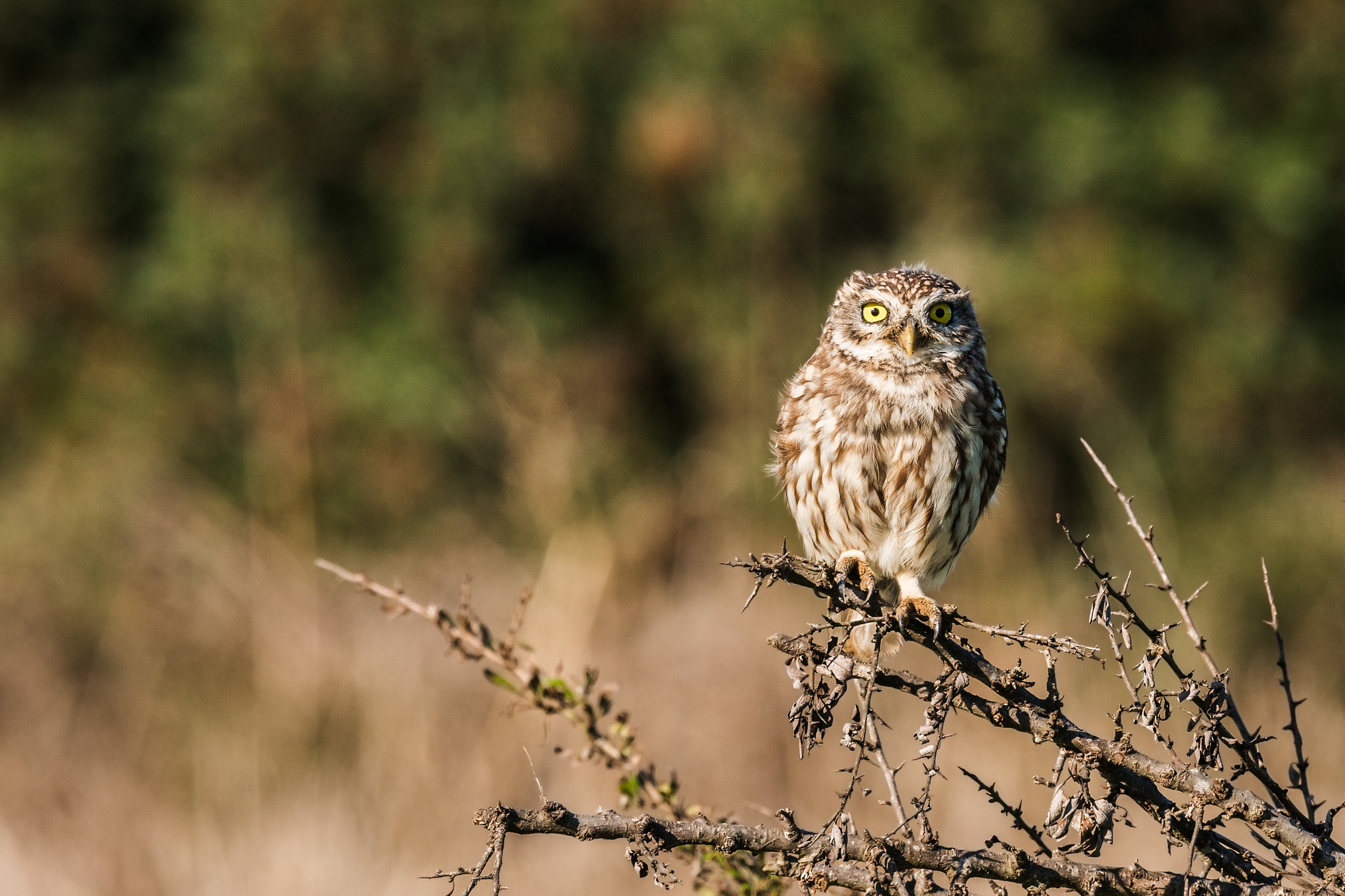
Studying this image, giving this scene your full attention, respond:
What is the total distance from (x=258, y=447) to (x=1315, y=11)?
9.55 meters

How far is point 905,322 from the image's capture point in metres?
3.92

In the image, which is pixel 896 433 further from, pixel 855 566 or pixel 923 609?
pixel 923 609

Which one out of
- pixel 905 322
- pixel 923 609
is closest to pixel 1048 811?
pixel 923 609

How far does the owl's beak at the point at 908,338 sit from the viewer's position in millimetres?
3852

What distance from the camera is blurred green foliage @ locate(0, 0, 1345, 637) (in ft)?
33.8

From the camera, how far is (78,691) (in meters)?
8.78

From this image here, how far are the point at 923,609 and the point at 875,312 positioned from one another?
42.5 inches

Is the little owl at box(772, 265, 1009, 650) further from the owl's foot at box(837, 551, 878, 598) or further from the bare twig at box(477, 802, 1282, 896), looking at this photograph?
the bare twig at box(477, 802, 1282, 896)

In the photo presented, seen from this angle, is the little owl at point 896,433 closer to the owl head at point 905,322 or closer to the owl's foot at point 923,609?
the owl head at point 905,322

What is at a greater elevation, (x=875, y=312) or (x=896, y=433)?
(x=875, y=312)

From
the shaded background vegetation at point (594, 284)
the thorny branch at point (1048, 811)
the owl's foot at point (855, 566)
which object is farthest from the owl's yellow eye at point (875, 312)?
the shaded background vegetation at point (594, 284)

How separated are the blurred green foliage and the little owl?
5.62 metres

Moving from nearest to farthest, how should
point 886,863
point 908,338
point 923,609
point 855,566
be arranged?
point 886,863 → point 923,609 → point 855,566 → point 908,338

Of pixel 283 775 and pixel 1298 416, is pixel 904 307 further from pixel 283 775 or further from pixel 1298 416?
pixel 1298 416
